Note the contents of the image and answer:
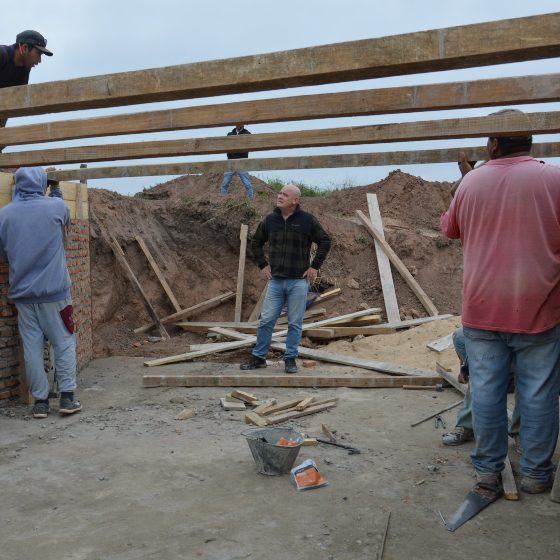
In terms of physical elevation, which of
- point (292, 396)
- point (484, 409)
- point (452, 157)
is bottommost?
point (292, 396)

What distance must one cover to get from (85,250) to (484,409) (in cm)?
612

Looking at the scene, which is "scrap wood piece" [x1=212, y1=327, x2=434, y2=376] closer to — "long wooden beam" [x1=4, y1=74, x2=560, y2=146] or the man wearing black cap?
"long wooden beam" [x1=4, y1=74, x2=560, y2=146]

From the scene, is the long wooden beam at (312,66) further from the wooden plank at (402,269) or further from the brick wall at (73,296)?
the wooden plank at (402,269)

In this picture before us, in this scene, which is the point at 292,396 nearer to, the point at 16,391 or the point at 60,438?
the point at 60,438

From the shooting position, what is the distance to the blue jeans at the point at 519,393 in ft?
11.6

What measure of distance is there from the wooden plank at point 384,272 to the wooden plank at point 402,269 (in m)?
0.09

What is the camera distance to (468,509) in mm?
3498

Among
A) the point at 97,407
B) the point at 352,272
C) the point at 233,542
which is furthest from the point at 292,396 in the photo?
the point at 352,272

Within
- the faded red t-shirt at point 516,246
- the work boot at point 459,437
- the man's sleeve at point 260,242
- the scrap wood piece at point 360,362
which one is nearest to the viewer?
the faded red t-shirt at point 516,246

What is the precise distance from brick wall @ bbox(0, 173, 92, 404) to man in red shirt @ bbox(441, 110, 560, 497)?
4.56 meters

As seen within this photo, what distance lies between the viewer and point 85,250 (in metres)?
8.27

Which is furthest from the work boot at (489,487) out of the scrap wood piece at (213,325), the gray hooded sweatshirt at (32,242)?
the scrap wood piece at (213,325)

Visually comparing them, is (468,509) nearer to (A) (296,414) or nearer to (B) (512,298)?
(B) (512,298)

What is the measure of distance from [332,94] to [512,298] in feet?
5.44
